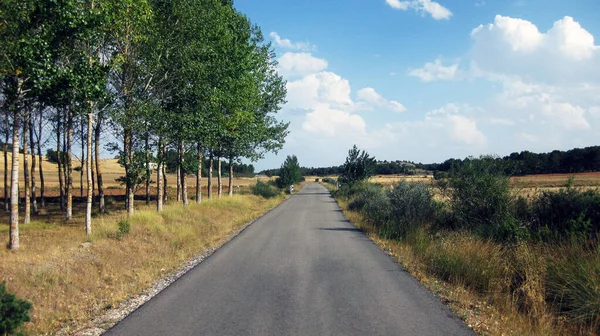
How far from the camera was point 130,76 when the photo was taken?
16.8m

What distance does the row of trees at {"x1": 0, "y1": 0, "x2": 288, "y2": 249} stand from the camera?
982 cm

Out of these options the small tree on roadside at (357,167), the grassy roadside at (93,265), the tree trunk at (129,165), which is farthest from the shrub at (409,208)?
the small tree on roadside at (357,167)

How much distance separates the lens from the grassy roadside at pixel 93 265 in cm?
667

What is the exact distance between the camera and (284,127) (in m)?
34.6

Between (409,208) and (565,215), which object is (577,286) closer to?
(565,215)

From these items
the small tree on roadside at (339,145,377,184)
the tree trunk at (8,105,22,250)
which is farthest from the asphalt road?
the small tree on roadside at (339,145,377,184)

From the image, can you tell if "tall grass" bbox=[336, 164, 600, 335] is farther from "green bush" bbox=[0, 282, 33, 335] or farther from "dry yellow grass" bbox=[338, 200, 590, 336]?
"green bush" bbox=[0, 282, 33, 335]

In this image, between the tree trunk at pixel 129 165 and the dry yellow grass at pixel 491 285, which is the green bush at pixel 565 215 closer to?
the dry yellow grass at pixel 491 285

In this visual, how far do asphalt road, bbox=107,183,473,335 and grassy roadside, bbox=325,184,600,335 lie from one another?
0.51 m

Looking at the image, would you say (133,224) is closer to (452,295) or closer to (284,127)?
(452,295)

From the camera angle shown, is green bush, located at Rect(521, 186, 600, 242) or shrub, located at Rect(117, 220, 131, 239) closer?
green bush, located at Rect(521, 186, 600, 242)

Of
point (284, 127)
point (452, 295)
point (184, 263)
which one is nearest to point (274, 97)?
point (284, 127)

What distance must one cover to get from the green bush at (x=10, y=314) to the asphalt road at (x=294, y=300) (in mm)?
1074

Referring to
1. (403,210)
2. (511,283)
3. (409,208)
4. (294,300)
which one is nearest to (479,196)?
(409,208)
